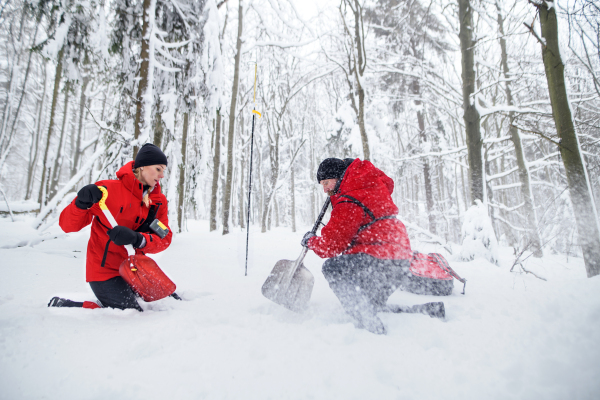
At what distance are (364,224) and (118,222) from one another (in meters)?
2.09

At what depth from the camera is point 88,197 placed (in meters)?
1.95

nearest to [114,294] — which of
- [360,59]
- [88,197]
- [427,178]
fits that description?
[88,197]

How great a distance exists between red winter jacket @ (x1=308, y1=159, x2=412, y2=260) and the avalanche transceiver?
54.4 inches

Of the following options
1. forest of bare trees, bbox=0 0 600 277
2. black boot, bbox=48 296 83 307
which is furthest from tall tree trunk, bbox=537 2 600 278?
black boot, bbox=48 296 83 307

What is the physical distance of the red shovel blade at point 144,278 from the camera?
2.13m

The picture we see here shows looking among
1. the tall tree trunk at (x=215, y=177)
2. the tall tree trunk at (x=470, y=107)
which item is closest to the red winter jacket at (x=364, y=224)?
the tall tree trunk at (x=470, y=107)

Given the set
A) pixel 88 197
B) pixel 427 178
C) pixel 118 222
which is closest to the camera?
pixel 88 197

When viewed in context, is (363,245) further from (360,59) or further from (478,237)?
(360,59)

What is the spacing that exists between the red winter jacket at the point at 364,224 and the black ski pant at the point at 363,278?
7cm

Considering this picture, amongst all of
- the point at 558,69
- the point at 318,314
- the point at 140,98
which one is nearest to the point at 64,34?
the point at 140,98

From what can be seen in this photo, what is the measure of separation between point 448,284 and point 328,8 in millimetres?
9743

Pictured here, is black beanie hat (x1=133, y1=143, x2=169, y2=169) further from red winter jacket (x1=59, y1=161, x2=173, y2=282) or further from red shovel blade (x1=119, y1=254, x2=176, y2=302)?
red shovel blade (x1=119, y1=254, x2=176, y2=302)

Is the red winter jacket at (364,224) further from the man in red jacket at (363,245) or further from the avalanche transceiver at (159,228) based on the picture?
the avalanche transceiver at (159,228)

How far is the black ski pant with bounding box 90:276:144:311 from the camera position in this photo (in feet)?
7.01
